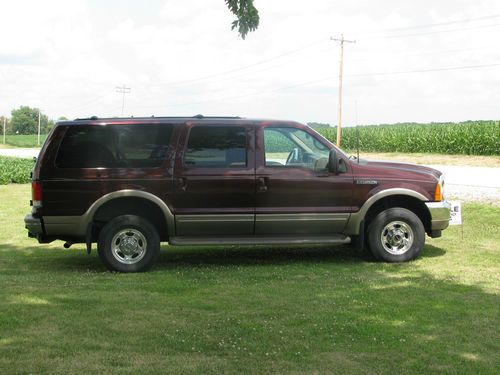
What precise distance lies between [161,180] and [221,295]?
207 cm

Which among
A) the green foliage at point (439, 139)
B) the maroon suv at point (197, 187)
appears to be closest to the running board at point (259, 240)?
the maroon suv at point (197, 187)

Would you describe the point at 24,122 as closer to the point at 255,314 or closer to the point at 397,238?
the point at 397,238

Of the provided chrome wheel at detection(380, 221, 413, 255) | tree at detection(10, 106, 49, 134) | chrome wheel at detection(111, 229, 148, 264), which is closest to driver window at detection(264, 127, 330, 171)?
chrome wheel at detection(380, 221, 413, 255)

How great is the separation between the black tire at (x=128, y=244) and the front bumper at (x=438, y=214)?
365cm

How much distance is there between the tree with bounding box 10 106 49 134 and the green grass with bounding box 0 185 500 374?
535ft

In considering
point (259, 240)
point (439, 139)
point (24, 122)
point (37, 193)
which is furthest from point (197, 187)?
point (24, 122)

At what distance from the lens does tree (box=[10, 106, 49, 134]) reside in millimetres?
166125

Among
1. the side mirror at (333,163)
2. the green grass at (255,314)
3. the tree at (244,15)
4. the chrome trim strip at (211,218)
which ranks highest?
the tree at (244,15)

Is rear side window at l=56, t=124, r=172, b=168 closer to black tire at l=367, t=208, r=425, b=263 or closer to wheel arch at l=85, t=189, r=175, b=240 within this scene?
wheel arch at l=85, t=189, r=175, b=240

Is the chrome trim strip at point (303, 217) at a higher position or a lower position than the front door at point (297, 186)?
lower

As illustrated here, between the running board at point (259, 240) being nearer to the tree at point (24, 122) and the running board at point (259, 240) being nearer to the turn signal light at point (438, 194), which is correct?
the turn signal light at point (438, 194)

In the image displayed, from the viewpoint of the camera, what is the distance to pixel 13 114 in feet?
549

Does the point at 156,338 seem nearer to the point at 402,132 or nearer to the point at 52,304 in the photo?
the point at 52,304

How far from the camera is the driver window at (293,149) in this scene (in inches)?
357
